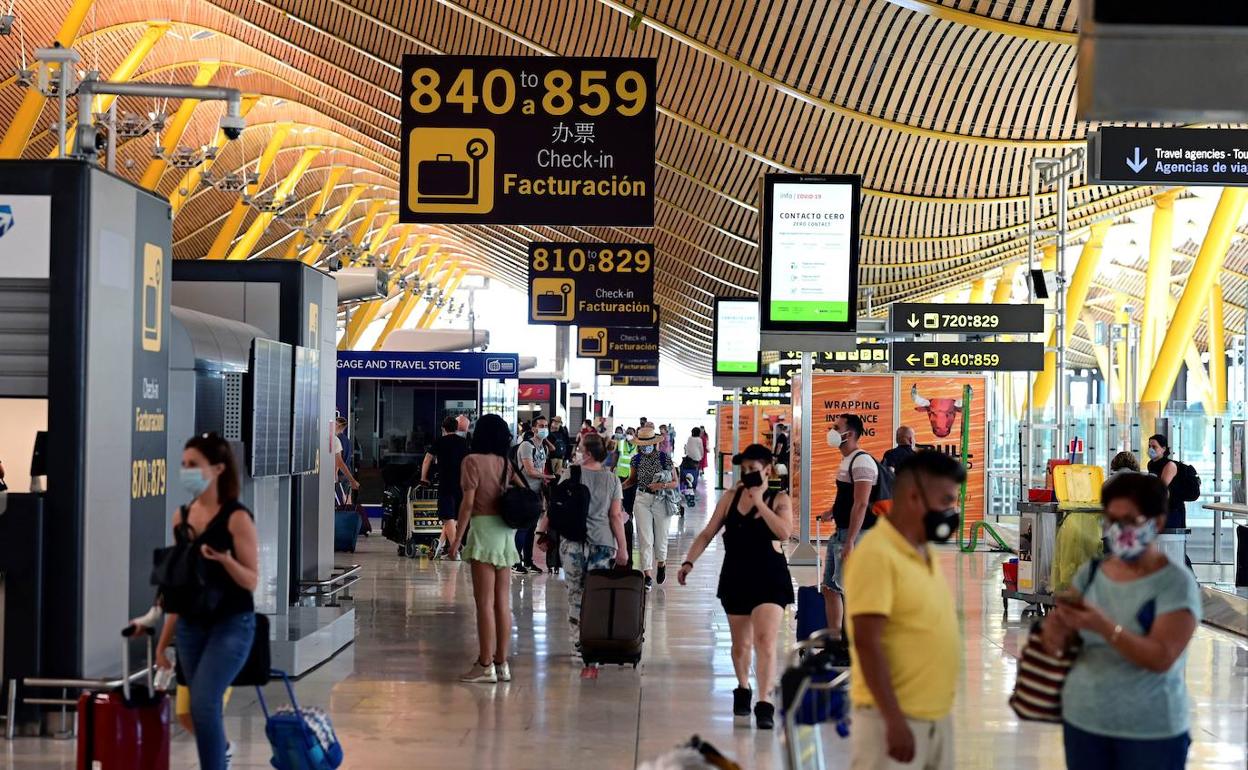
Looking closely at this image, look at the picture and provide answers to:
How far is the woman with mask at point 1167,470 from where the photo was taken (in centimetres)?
1745

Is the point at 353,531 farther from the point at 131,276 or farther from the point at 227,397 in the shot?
the point at 131,276

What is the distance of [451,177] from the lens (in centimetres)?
1155

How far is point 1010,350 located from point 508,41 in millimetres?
8595

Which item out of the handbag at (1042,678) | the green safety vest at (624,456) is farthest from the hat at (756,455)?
the green safety vest at (624,456)

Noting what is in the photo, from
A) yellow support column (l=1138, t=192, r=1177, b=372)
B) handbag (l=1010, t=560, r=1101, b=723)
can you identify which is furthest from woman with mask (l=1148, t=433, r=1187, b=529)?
yellow support column (l=1138, t=192, r=1177, b=372)

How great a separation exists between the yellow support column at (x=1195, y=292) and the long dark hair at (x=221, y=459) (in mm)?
26954

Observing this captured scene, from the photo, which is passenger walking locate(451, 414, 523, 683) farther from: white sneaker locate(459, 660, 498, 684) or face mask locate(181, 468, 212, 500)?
face mask locate(181, 468, 212, 500)

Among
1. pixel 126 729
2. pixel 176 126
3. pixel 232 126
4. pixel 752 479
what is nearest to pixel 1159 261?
pixel 176 126

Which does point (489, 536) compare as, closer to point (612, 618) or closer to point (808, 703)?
point (612, 618)

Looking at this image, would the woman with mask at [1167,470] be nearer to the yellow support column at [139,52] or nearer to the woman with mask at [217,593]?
the woman with mask at [217,593]

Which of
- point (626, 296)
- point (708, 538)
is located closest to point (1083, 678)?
point (708, 538)

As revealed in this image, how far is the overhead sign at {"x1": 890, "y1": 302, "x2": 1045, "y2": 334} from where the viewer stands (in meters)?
21.9

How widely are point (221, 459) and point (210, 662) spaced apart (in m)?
0.77

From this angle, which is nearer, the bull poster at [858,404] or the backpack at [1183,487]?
the backpack at [1183,487]
